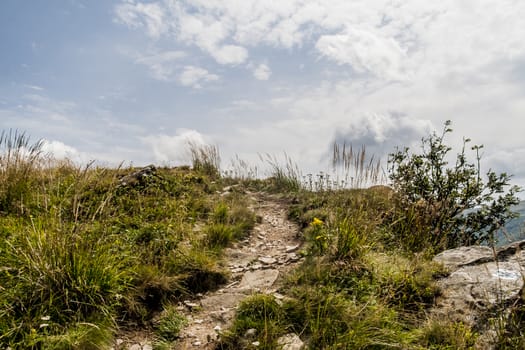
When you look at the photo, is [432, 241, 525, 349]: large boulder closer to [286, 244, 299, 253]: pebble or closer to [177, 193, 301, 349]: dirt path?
[177, 193, 301, 349]: dirt path

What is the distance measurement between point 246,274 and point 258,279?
0.30 m

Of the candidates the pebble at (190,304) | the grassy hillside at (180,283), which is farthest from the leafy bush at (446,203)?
the pebble at (190,304)

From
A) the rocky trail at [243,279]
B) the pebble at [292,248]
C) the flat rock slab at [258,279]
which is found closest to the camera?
the rocky trail at [243,279]

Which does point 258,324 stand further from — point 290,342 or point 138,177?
point 138,177

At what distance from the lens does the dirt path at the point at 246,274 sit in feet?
12.7

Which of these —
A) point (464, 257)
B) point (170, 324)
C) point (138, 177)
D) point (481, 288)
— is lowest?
point (170, 324)

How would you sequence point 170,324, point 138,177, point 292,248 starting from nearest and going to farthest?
point 170,324 → point 292,248 → point 138,177

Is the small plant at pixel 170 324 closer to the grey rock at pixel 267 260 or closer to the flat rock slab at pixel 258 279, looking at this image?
the flat rock slab at pixel 258 279

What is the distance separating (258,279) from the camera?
16.7 ft

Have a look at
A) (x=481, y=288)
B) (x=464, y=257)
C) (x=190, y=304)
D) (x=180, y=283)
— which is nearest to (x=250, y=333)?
(x=190, y=304)

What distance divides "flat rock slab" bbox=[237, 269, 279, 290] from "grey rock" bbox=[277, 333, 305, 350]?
124 centimetres

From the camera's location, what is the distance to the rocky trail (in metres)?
3.70

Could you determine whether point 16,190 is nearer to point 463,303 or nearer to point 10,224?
point 10,224

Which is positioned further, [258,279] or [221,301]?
[258,279]
